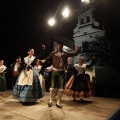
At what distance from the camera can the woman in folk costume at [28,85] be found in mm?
5727

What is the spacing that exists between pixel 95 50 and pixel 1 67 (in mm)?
13734

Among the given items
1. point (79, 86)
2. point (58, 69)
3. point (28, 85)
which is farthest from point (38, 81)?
point (79, 86)

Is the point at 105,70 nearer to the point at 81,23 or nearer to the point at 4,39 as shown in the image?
the point at 81,23

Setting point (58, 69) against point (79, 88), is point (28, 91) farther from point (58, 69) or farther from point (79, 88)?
point (79, 88)

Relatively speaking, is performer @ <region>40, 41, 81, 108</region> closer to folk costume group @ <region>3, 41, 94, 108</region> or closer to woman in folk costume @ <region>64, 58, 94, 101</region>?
folk costume group @ <region>3, 41, 94, 108</region>

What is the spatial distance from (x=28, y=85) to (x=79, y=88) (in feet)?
5.81

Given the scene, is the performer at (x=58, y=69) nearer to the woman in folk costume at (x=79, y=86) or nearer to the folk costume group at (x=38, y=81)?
the folk costume group at (x=38, y=81)

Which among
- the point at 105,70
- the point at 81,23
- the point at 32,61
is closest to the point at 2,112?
the point at 32,61

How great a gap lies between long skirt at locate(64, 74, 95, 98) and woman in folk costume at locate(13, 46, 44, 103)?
1192mm

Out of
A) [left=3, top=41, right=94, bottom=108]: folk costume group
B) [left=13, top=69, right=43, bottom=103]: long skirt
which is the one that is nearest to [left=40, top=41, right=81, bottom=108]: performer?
[left=3, top=41, right=94, bottom=108]: folk costume group

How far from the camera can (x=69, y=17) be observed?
10.3m

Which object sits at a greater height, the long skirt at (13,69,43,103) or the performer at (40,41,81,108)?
the performer at (40,41,81,108)

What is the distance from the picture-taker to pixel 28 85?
19.0ft

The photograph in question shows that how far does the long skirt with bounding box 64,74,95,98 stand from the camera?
21.6ft
